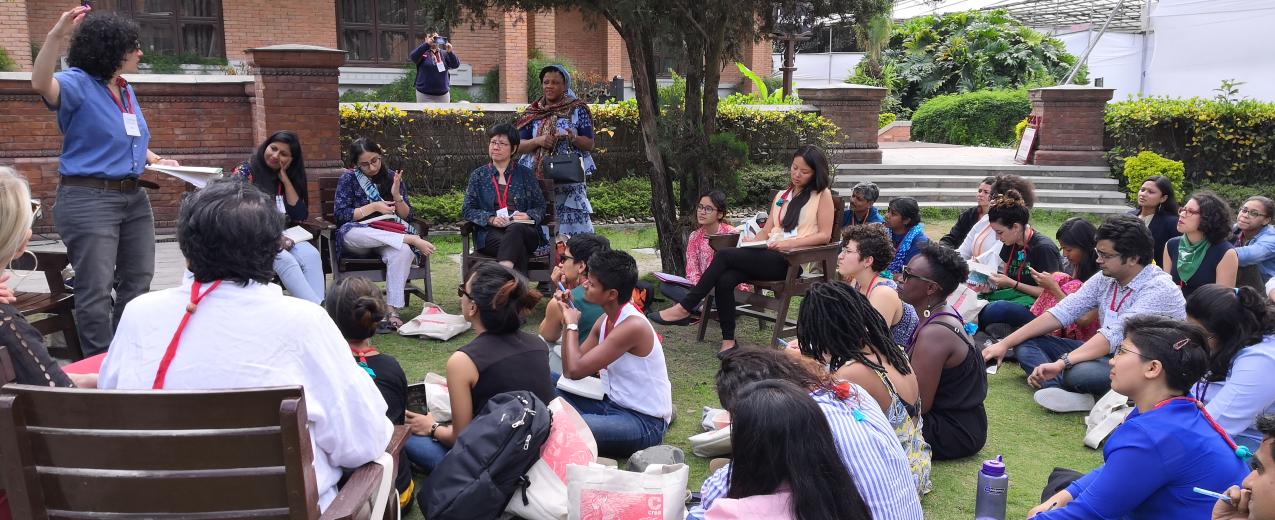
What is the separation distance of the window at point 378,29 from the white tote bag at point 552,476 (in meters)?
16.3

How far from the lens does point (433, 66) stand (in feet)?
43.3

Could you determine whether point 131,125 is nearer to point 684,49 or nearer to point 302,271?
point 302,271

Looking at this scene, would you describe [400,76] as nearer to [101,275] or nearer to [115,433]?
[101,275]

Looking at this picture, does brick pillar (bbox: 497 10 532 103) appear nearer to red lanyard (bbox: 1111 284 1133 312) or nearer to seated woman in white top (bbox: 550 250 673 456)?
red lanyard (bbox: 1111 284 1133 312)

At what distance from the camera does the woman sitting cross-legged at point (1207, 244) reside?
5680mm

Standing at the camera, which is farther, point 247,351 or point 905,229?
point 905,229

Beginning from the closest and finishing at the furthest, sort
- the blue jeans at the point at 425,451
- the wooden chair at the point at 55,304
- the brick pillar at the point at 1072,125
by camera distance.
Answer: the blue jeans at the point at 425,451 → the wooden chair at the point at 55,304 → the brick pillar at the point at 1072,125

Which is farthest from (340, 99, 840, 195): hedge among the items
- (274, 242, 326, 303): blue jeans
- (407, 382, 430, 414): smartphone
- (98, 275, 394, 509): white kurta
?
(98, 275, 394, 509): white kurta

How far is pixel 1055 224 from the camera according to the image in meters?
12.6

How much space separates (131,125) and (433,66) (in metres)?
8.38

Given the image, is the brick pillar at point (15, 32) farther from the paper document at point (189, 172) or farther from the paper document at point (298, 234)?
the paper document at point (189, 172)

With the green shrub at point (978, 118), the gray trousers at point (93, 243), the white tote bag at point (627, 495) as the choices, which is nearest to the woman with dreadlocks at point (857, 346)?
the white tote bag at point (627, 495)

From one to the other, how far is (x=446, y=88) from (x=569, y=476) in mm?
11023

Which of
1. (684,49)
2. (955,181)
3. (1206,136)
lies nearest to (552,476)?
(684,49)
